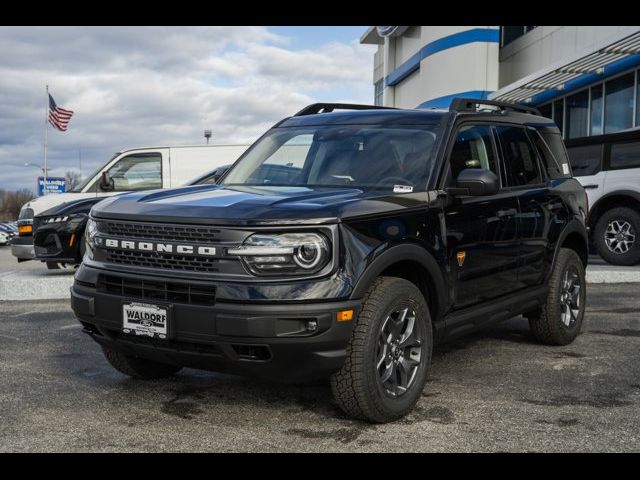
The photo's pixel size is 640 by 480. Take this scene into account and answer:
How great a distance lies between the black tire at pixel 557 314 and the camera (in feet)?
19.6

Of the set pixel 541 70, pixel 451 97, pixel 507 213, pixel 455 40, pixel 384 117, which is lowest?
pixel 507 213

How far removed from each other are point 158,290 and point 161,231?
32cm

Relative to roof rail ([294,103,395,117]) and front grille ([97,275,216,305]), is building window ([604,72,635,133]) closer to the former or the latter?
roof rail ([294,103,395,117])

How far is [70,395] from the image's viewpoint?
15.3 feet

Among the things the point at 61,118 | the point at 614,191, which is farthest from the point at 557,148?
the point at 61,118

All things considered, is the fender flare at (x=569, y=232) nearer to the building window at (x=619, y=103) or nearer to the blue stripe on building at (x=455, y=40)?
the building window at (x=619, y=103)

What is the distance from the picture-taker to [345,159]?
491 centimetres

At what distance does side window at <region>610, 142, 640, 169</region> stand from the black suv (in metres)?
6.88

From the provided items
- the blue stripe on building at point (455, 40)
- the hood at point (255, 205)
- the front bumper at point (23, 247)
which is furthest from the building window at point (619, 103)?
the hood at point (255, 205)

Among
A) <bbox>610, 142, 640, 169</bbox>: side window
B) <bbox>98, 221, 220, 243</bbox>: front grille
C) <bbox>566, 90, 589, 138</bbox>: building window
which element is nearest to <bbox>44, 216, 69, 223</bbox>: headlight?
<bbox>98, 221, 220, 243</bbox>: front grille

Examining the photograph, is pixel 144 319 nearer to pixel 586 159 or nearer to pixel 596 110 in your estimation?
pixel 586 159
